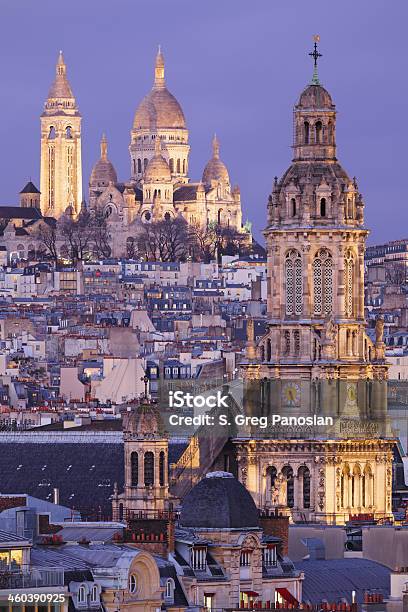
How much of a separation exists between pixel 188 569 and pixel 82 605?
3.57 metres

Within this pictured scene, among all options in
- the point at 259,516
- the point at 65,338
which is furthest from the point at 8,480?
the point at 65,338

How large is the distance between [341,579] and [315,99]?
17.7m

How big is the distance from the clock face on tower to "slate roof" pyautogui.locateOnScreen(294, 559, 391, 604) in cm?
1227

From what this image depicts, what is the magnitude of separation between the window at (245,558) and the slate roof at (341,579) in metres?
0.86

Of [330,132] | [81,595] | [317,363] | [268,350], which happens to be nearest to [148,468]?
[317,363]

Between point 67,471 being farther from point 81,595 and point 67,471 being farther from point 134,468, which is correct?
point 81,595

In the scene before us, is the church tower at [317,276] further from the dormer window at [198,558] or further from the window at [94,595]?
the window at [94,595]

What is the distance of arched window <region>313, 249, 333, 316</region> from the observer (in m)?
65.1

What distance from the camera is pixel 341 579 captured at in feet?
166

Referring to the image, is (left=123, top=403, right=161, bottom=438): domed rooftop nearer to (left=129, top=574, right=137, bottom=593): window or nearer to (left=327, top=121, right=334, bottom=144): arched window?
(left=327, top=121, right=334, bottom=144): arched window

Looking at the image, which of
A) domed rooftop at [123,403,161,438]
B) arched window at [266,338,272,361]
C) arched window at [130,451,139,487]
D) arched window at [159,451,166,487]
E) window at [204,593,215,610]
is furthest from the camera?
arched window at [266,338,272,361]

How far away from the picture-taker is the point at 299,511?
63.4 meters

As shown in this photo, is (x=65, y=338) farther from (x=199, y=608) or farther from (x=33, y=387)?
(x=199, y=608)

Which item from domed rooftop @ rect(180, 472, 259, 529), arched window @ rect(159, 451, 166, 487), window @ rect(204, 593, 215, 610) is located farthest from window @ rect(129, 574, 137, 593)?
arched window @ rect(159, 451, 166, 487)
